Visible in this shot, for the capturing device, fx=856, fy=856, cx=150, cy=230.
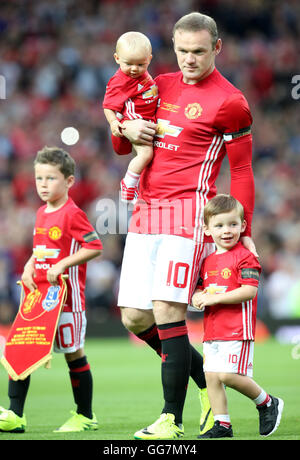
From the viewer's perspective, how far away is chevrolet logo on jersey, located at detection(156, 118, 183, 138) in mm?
4934

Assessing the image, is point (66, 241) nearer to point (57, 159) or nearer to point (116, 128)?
point (57, 159)

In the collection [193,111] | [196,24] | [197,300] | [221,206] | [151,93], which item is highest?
[196,24]

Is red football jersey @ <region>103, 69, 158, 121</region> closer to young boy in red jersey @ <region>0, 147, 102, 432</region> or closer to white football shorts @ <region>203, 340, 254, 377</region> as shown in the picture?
young boy in red jersey @ <region>0, 147, 102, 432</region>

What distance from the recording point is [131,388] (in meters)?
7.98

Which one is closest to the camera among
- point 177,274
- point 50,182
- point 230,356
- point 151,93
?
point 230,356

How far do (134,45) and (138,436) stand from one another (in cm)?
219

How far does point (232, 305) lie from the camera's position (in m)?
4.75

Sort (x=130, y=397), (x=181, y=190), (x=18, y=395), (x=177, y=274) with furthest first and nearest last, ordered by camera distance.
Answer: (x=130, y=397) < (x=18, y=395) < (x=181, y=190) < (x=177, y=274)

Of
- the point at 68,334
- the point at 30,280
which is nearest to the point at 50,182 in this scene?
the point at 30,280

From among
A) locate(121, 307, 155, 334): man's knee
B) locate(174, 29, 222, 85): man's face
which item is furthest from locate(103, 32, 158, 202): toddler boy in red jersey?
locate(121, 307, 155, 334): man's knee

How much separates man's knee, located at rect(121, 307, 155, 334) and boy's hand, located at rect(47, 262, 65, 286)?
1.95ft

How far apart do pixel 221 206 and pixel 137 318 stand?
2.70 feet

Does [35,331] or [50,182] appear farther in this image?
[50,182]

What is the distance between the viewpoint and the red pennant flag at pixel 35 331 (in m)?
5.32
